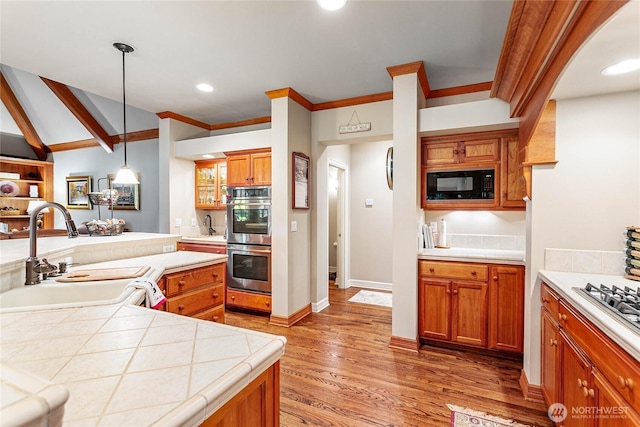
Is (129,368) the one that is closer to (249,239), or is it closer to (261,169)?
(249,239)

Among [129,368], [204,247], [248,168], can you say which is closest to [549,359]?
[129,368]

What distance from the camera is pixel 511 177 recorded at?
9.51ft

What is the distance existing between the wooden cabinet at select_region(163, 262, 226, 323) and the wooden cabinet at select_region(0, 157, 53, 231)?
5842 millimetres

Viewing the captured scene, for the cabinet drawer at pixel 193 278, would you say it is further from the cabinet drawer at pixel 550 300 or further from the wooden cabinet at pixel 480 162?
the cabinet drawer at pixel 550 300

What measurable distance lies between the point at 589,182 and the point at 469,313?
4.65ft

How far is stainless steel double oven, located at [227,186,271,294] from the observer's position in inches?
146

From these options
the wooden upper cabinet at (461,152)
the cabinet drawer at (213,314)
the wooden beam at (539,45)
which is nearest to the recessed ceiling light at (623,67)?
the wooden beam at (539,45)

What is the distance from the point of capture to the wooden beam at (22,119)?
5177 mm

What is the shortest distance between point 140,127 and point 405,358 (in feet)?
16.1

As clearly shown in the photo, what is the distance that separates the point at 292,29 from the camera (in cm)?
228

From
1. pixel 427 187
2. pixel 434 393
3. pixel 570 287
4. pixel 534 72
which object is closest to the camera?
pixel 570 287

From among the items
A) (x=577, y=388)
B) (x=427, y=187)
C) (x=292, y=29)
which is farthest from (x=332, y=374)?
(x=292, y=29)

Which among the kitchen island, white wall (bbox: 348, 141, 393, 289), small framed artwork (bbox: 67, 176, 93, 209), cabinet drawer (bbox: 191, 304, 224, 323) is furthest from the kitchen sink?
small framed artwork (bbox: 67, 176, 93, 209)

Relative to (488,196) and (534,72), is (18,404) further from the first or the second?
(488,196)
